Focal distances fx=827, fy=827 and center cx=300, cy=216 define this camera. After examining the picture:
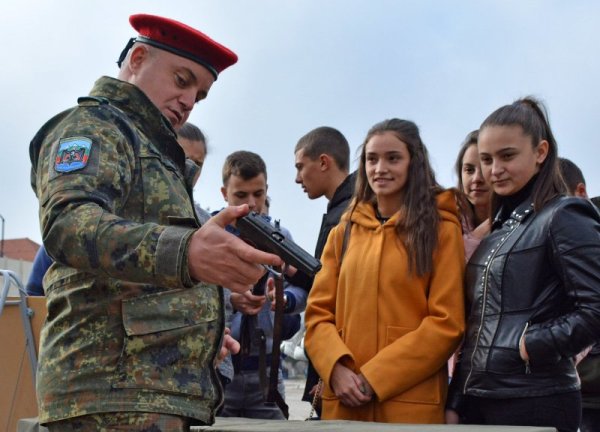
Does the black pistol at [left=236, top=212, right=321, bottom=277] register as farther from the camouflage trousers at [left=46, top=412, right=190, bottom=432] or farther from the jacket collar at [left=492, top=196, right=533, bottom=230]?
the jacket collar at [left=492, top=196, right=533, bottom=230]

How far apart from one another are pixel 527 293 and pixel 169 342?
1449 millimetres

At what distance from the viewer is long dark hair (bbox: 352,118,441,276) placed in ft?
11.4

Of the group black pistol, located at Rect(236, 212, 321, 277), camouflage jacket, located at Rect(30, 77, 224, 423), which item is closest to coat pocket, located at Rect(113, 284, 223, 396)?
camouflage jacket, located at Rect(30, 77, 224, 423)

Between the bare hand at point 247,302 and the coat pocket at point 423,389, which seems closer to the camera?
the coat pocket at point 423,389

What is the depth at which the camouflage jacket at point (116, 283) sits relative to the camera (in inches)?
75.5

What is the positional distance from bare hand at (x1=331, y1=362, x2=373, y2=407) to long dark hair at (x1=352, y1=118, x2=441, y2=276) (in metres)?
0.51

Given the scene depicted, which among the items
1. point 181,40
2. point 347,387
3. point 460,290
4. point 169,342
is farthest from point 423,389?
point 181,40

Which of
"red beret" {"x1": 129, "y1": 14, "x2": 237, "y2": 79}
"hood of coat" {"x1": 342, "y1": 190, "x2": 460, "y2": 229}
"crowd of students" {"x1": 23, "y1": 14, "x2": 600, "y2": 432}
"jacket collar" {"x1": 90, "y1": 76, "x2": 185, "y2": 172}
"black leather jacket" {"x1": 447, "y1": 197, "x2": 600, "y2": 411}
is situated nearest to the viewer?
"crowd of students" {"x1": 23, "y1": 14, "x2": 600, "y2": 432}

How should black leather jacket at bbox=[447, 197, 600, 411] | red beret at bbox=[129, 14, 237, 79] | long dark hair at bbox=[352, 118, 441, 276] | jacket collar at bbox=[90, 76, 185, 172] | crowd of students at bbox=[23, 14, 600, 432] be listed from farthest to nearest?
1. long dark hair at bbox=[352, 118, 441, 276]
2. black leather jacket at bbox=[447, 197, 600, 411]
3. red beret at bbox=[129, 14, 237, 79]
4. jacket collar at bbox=[90, 76, 185, 172]
5. crowd of students at bbox=[23, 14, 600, 432]

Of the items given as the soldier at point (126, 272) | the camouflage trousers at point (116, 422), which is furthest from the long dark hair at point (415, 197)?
the camouflage trousers at point (116, 422)

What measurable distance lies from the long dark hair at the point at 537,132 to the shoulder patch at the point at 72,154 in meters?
1.81

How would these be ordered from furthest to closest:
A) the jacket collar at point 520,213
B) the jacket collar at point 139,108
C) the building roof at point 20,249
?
the building roof at point 20,249 → the jacket collar at point 520,213 → the jacket collar at point 139,108

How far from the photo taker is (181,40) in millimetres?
2514

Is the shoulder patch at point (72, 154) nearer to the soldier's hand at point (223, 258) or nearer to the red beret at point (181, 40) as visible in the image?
the soldier's hand at point (223, 258)
